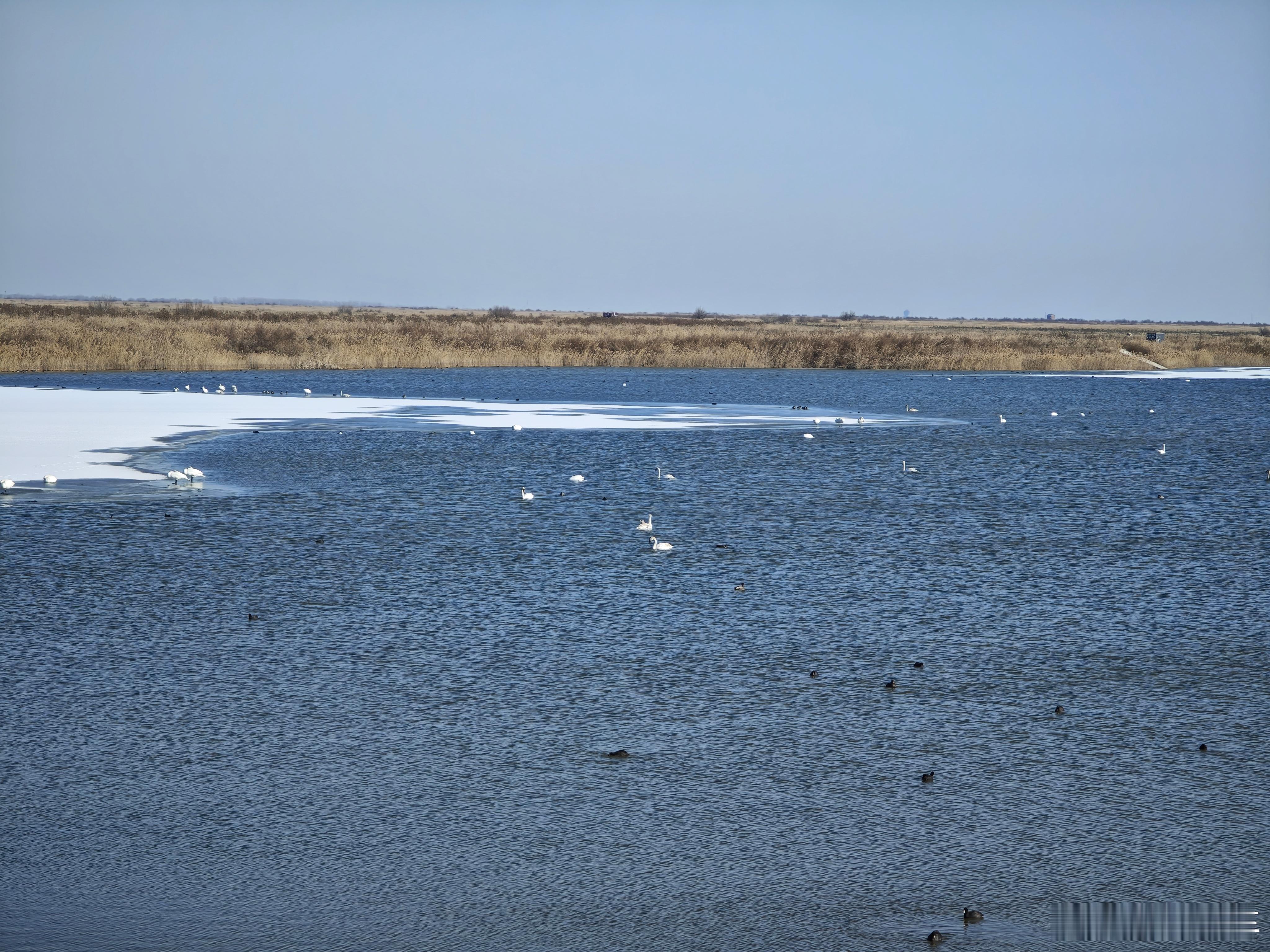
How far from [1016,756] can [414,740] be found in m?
3.56

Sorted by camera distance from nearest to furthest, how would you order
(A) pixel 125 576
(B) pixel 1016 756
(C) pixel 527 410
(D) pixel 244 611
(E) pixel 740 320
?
(B) pixel 1016 756, (D) pixel 244 611, (A) pixel 125 576, (C) pixel 527 410, (E) pixel 740 320

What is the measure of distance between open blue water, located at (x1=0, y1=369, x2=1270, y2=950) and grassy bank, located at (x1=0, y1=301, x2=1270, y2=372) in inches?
1378

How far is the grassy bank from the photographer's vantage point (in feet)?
171

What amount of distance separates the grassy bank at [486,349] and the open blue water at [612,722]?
3499 centimetres

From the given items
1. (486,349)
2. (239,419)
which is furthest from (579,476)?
(486,349)

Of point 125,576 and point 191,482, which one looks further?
point 191,482

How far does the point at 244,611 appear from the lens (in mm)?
11906

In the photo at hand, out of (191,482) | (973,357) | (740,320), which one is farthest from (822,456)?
(740,320)

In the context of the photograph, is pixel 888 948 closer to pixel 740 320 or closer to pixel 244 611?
pixel 244 611

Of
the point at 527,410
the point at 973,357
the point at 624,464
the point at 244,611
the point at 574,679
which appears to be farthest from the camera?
the point at 973,357

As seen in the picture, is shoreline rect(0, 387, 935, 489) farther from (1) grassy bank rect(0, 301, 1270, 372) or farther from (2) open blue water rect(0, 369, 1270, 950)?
(1) grassy bank rect(0, 301, 1270, 372)

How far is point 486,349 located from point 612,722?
56.2m

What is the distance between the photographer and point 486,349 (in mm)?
64125

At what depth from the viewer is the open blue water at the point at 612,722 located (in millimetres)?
6285
